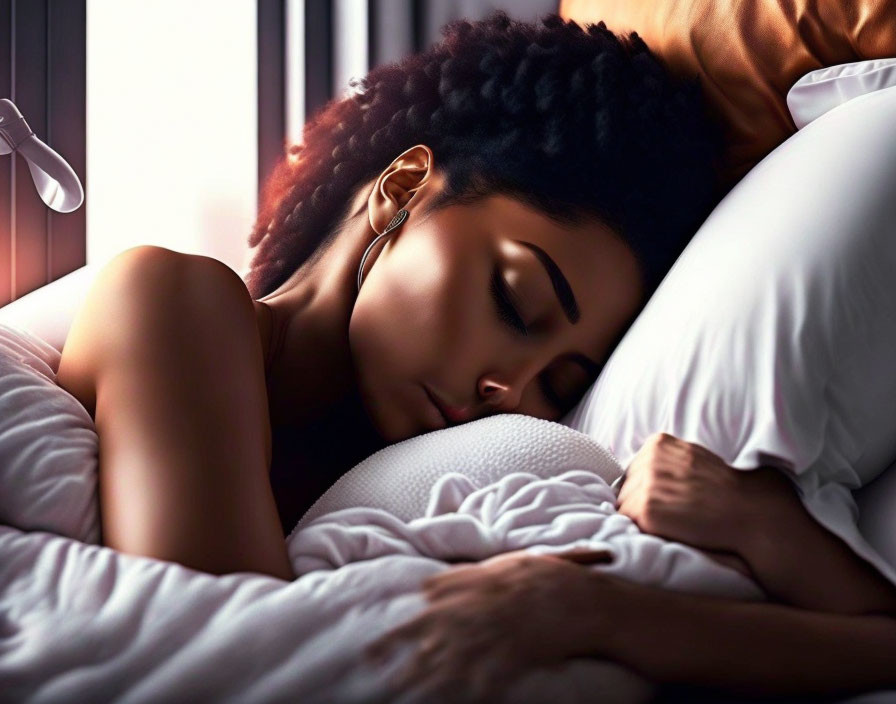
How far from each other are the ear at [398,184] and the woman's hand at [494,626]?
1.83 feet

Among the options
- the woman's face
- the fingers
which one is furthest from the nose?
the fingers

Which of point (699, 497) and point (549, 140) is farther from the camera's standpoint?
point (549, 140)

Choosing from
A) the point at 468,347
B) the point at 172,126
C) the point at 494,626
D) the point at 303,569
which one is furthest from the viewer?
the point at 172,126

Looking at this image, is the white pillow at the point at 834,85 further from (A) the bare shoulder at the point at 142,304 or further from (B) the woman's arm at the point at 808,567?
(A) the bare shoulder at the point at 142,304

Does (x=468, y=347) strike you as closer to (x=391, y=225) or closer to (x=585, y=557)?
(x=391, y=225)

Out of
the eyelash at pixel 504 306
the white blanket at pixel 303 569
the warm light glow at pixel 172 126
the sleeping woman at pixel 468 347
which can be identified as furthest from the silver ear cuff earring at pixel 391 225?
the warm light glow at pixel 172 126

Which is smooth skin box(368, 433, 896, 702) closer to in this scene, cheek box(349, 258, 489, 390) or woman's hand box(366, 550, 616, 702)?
woman's hand box(366, 550, 616, 702)

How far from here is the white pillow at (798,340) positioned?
0.76 meters

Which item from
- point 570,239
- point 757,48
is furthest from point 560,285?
point 757,48

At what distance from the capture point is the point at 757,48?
1.09 meters

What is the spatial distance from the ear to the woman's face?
45 mm

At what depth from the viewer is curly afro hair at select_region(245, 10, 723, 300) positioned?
105cm

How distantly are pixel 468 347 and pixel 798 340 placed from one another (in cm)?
33

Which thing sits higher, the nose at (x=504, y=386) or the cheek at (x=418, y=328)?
the cheek at (x=418, y=328)
